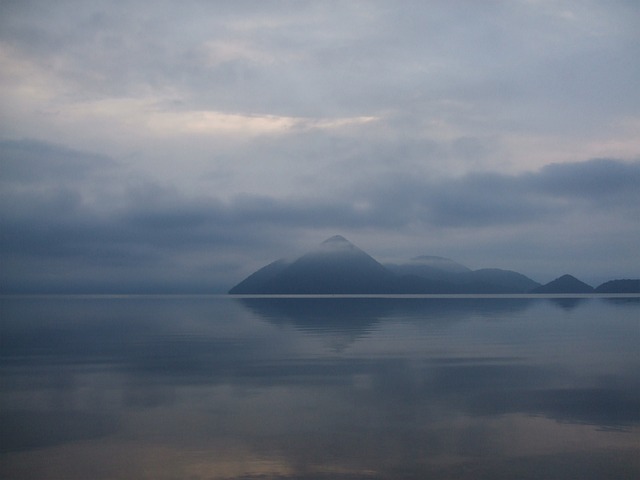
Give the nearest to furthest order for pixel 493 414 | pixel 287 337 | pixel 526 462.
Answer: pixel 526 462, pixel 493 414, pixel 287 337

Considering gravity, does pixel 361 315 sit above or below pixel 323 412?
below

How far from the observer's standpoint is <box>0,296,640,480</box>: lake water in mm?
14500

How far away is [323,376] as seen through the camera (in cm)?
2666

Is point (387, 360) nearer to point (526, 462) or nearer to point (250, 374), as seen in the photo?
point (250, 374)

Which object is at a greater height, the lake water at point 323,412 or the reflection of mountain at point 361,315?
the lake water at point 323,412

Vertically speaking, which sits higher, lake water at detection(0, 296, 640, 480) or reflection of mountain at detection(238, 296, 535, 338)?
lake water at detection(0, 296, 640, 480)

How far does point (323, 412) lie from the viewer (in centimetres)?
1967

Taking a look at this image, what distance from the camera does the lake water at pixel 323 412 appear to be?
14.5 meters

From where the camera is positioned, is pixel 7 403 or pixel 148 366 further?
pixel 148 366

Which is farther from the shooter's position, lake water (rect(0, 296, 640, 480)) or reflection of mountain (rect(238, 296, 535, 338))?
reflection of mountain (rect(238, 296, 535, 338))

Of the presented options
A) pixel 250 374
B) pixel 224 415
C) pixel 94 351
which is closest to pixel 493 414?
pixel 224 415

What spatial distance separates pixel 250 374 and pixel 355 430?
10.8m

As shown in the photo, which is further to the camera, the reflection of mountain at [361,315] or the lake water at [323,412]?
the reflection of mountain at [361,315]

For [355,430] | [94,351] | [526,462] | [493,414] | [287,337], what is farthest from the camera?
[287,337]
